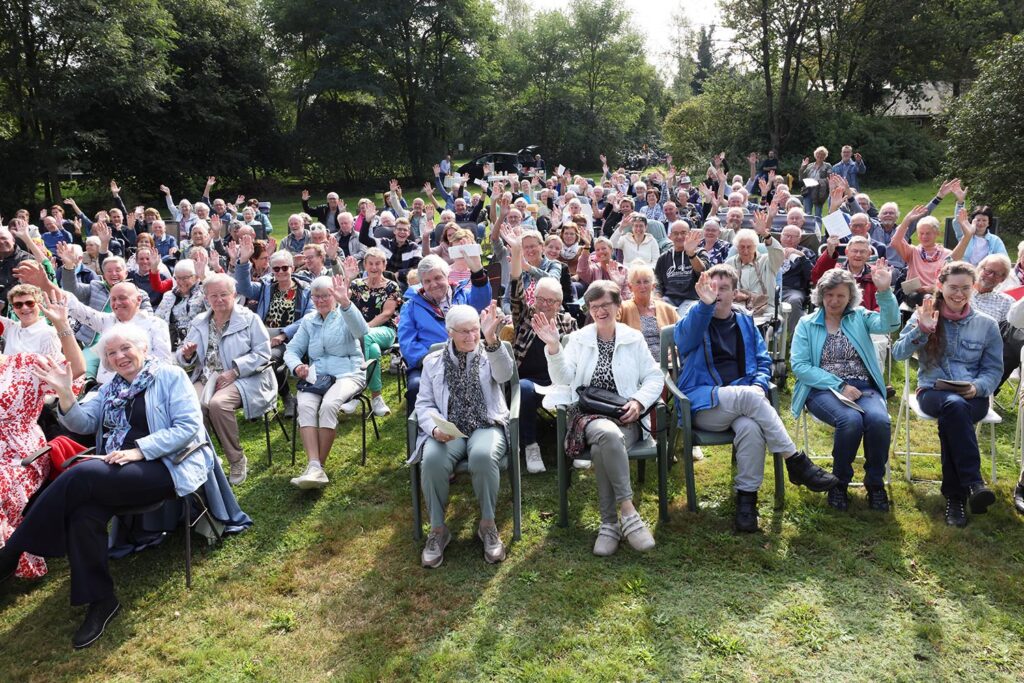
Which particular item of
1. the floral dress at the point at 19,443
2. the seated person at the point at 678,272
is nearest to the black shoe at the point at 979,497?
the seated person at the point at 678,272

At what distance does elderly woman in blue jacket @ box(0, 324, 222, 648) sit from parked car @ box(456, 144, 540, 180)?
81.2ft

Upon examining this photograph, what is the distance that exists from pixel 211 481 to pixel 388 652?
1740 millimetres

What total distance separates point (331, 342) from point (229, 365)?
806 millimetres

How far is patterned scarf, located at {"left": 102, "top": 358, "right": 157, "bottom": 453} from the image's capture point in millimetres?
3982

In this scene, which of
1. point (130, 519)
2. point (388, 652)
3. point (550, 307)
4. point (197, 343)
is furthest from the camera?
point (197, 343)

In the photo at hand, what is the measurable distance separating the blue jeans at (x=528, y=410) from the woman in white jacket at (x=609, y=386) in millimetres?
692

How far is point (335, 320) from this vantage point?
548 centimetres

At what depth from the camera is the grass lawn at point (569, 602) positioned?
10.8 feet

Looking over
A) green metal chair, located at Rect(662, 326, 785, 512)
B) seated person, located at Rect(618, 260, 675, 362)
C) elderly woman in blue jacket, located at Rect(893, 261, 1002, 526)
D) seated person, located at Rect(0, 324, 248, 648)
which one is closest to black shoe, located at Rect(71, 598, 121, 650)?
seated person, located at Rect(0, 324, 248, 648)

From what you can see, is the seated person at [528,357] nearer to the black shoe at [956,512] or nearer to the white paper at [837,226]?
the black shoe at [956,512]

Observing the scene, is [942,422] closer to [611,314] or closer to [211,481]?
[611,314]

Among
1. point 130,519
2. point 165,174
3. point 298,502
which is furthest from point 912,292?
point 165,174

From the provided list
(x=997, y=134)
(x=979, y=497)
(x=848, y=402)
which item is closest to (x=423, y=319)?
(x=848, y=402)

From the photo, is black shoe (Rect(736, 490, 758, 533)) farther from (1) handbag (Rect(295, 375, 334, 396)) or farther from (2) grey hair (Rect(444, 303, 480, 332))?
(1) handbag (Rect(295, 375, 334, 396))
